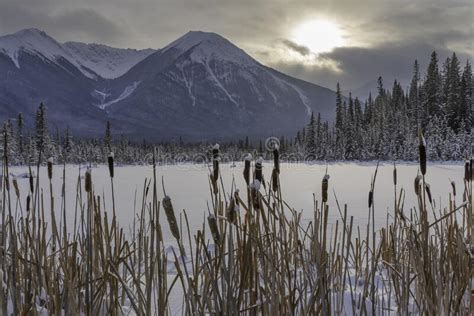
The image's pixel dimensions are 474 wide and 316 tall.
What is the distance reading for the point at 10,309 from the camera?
7.33 ft

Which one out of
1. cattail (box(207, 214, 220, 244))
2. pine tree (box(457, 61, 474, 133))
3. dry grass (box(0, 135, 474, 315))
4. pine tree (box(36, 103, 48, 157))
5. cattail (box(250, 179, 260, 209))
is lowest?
dry grass (box(0, 135, 474, 315))

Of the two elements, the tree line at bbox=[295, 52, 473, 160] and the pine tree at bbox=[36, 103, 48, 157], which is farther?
the tree line at bbox=[295, 52, 473, 160]

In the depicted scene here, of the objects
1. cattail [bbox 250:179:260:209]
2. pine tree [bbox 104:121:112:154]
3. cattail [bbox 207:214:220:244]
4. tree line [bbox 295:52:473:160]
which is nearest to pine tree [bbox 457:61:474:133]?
tree line [bbox 295:52:473:160]

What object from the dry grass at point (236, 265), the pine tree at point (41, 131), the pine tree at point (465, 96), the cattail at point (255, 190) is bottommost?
the dry grass at point (236, 265)

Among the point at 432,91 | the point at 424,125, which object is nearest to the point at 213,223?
the point at 424,125

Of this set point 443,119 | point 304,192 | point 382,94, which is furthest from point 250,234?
point 382,94

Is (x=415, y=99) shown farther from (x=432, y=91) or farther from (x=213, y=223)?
(x=213, y=223)

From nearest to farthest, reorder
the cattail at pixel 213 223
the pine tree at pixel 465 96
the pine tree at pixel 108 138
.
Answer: the cattail at pixel 213 223 → the pine tree at pixel 108 138 → the pine tree at pixel 465 96

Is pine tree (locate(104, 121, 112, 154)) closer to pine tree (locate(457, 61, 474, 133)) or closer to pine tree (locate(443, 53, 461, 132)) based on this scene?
pine tree (locate(457, 61, 474, 133))

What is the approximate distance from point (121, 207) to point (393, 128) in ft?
147

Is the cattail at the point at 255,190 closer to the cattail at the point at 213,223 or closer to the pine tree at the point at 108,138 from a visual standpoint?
the cattail at the point at 213,223

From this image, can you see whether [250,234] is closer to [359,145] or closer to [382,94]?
[359,145]

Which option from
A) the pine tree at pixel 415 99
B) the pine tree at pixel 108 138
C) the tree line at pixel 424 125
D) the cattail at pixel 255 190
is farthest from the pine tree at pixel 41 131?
the pine tree at pixel 415 99

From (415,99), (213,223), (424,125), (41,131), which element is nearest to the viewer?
(213,223)
